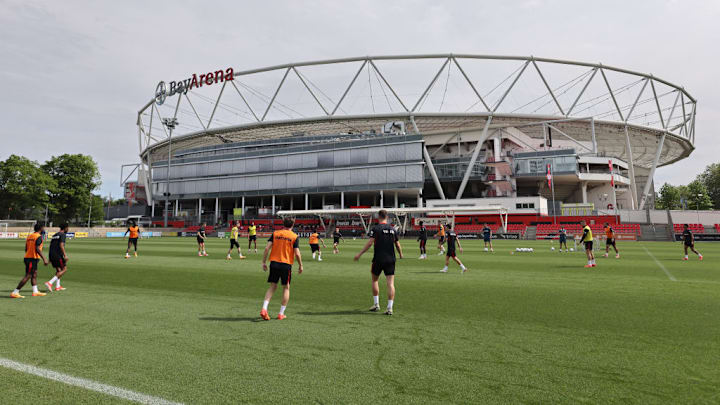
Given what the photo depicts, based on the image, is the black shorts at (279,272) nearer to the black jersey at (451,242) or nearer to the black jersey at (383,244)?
the black jersey at (383,244)

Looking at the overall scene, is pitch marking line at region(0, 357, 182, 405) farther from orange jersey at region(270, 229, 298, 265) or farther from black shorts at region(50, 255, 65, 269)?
black shorts at region(50, 255, 65, 269)

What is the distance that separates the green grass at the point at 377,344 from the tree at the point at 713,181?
368 feet

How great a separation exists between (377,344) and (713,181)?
407ft

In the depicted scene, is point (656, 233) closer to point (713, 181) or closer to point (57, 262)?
point (57, 262)

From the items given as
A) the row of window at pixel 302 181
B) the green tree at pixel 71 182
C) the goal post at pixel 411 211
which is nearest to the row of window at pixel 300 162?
the row of window at pixel 302 181

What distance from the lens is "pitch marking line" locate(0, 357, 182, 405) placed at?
11.1 ft

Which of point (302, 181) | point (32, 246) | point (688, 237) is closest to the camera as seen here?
point (32, 246)

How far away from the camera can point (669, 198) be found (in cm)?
10512

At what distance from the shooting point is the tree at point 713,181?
89500 millimetres

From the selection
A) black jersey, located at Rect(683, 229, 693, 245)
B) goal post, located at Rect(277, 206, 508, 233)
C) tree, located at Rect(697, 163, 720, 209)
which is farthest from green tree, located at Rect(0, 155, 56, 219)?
tree, located at Rect(697, 163, 720, 209)

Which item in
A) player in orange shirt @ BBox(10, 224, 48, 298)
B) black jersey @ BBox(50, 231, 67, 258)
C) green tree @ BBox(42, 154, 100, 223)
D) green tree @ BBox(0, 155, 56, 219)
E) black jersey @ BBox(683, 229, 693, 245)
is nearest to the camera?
player in orange shirt @ BBox(10, 224, 48, 298)

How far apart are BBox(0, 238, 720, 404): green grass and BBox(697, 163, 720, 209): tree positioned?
112 m

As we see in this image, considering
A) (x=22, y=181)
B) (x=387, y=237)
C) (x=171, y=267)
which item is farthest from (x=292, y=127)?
(x=387, y=237)

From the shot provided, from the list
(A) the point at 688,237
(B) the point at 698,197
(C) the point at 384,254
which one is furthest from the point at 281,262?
(B) the point at 698,197
